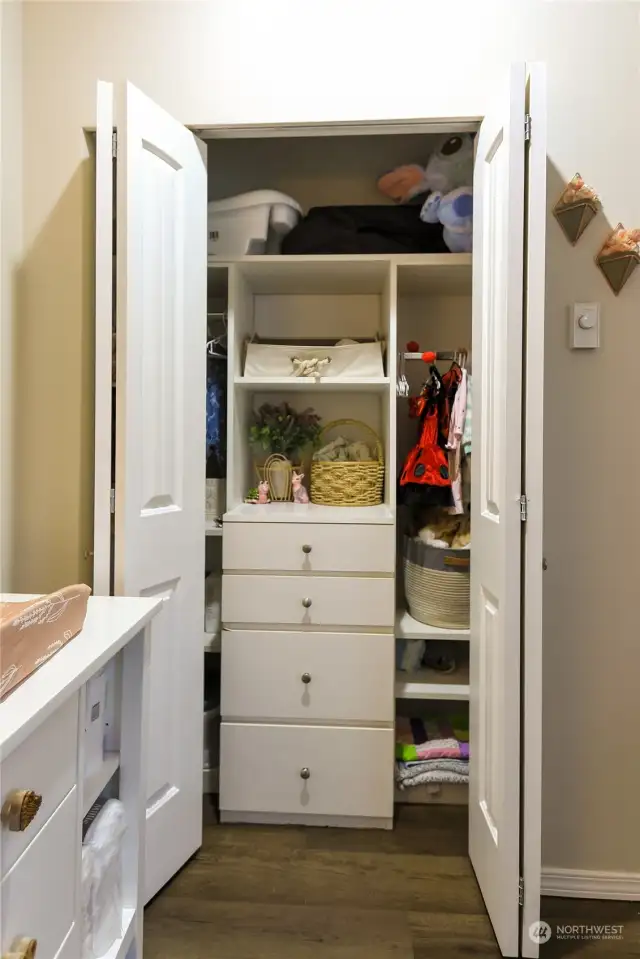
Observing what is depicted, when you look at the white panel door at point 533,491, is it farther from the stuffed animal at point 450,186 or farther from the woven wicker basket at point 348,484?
the woven wicker basket at point 348,484

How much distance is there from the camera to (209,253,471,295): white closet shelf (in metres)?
2.04

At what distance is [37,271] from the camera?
5.71 ft

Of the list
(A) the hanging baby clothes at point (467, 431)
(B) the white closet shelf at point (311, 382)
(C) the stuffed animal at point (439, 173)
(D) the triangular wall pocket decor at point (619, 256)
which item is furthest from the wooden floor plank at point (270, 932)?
(C) the stuffed animal at point (439, 173)

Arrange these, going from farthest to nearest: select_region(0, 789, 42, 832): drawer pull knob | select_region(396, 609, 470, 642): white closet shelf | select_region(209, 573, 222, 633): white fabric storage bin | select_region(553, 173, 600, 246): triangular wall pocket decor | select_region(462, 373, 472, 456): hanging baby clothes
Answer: select_region(209, 573, 222, 633): white fabric storage bin → select_region(396, 609, 470, 642): white closet shelf → select_region(462, 373, 472, 456): hanging baby clothes → select_region(553, 173, 600, 246): triangular wall pocket decor → select_region(0, 789, 42, 832): drawer pull knob

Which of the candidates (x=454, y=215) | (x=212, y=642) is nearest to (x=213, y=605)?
(x=212, y=642)

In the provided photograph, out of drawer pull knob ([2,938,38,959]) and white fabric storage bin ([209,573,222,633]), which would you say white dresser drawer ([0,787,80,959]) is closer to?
drawer pull knob ([2,938,38,959])

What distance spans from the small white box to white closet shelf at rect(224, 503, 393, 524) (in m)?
0.75

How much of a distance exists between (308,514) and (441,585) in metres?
0.50

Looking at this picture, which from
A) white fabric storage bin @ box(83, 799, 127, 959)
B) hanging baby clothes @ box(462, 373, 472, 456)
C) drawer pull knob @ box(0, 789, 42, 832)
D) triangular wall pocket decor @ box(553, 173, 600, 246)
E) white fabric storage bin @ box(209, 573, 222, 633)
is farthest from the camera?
white fabric storage bin @ box(209, 573, 222, 633)

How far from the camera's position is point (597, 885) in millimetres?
1698

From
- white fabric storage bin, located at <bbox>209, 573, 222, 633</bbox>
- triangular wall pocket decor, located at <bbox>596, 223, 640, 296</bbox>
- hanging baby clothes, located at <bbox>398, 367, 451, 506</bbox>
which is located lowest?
white fabric storage bin, located at <bbox>209, 573, 222, 633</bbox>

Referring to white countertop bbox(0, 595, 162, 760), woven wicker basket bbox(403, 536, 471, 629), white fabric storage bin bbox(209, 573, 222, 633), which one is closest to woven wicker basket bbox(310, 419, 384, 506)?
woven wicker basket bbox(403, 536, 471, 629)

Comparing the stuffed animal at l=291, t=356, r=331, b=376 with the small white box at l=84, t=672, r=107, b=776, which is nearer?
the small white box at l=84, t=672, r=107, b=776

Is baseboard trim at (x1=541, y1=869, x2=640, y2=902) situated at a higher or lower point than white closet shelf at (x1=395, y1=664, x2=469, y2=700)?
lower
